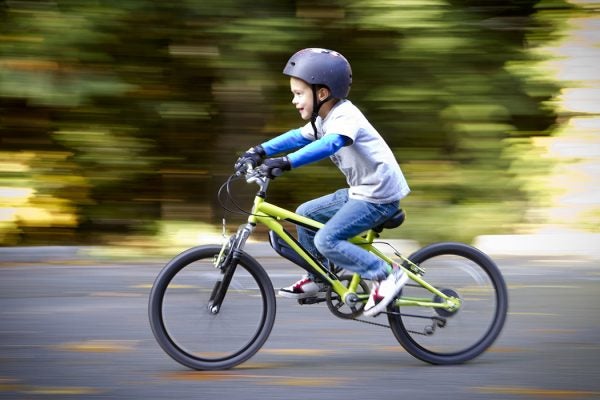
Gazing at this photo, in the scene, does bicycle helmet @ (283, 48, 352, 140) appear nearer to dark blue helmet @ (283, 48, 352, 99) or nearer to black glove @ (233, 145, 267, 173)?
dark blue helmet @ (283, 48, 352, 99)

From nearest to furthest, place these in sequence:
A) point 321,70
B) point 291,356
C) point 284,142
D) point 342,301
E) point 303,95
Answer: point 321,70 < point 303,95 < point 342,301 < point 284,142 < point 291,356

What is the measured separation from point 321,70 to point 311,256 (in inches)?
A: 38.9

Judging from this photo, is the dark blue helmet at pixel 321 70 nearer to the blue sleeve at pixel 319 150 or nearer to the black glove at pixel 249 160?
the blue sleeve at pixel 319 150

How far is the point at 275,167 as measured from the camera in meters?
4.88

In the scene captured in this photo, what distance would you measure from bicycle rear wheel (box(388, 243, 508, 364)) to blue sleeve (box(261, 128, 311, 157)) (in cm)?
88

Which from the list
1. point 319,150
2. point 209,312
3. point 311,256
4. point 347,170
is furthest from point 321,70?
point 209,312

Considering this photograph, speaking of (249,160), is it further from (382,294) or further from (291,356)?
(291,356)

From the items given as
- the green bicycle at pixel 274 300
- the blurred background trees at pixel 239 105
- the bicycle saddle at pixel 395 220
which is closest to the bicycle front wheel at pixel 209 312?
the green bicycle at pixel 274 300

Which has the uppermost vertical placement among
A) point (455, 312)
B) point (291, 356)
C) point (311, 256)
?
point (311, 256)

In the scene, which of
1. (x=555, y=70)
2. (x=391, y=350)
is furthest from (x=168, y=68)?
(x=391, y=350)

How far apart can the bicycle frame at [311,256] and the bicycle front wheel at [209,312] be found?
7.9 inches

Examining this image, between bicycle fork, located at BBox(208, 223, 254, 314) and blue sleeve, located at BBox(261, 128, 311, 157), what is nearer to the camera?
bicycle fork, located at BBox(208, 223, 254, 314)

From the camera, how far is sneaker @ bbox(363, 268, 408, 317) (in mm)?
5184

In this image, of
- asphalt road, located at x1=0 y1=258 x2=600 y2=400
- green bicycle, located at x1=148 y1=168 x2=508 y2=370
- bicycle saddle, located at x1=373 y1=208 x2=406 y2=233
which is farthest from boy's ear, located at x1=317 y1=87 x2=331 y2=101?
asphalt road, located at x1=0 y1=258 x2=600 y2=400
